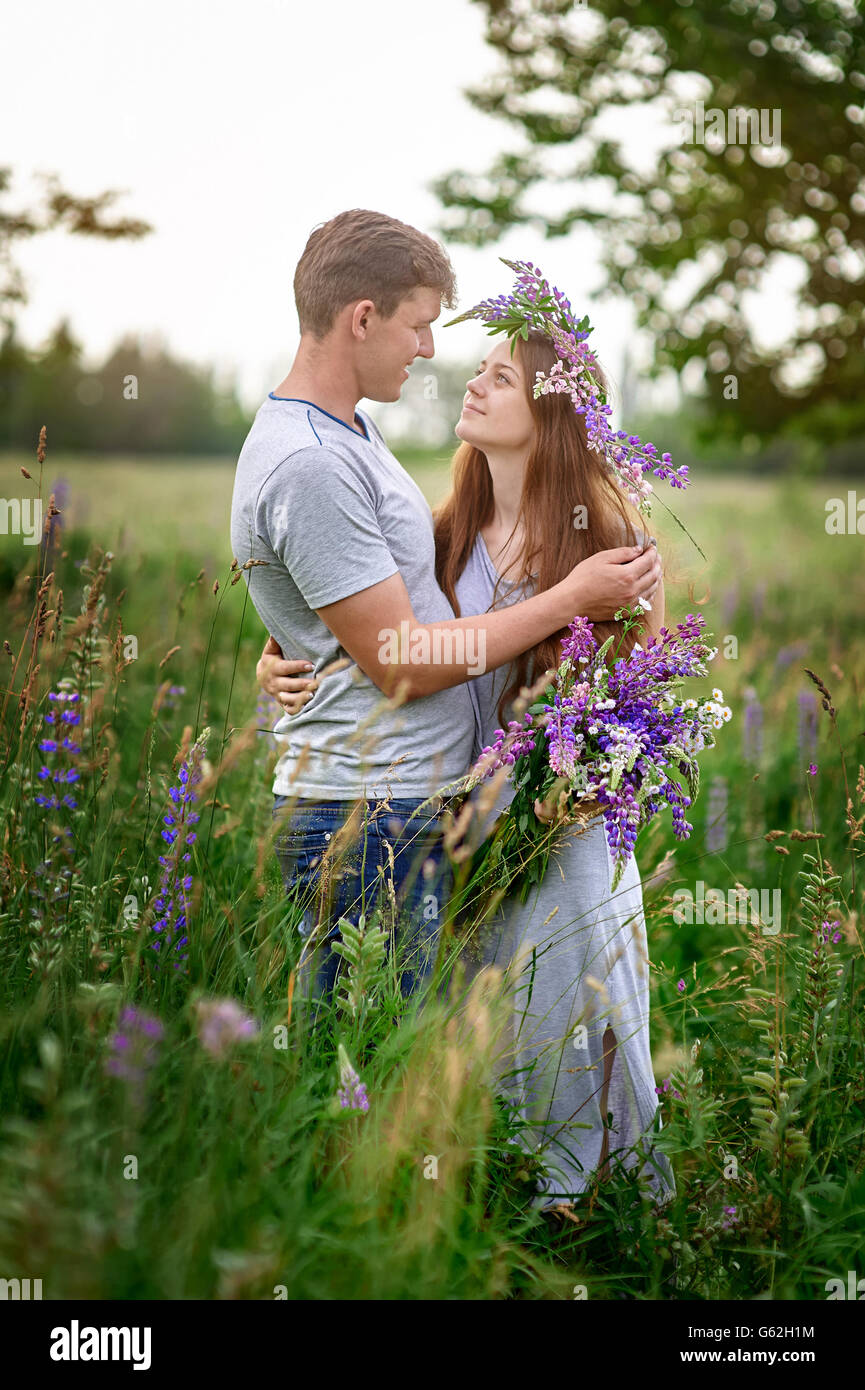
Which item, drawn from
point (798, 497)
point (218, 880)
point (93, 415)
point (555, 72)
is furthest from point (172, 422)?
point (218, 880)

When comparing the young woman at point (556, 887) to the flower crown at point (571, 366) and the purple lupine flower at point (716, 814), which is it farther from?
the purple lupine flower at point (716, 814)

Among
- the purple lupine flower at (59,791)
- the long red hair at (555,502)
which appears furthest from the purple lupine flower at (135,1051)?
the long red hair at (555,502)

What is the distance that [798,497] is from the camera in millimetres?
16203

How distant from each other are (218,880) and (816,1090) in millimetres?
1709

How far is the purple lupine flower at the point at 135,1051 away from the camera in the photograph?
1.59 metres

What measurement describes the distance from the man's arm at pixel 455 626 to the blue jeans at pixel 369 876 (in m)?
0.32

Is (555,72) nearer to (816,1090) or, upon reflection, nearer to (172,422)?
(816,1090)

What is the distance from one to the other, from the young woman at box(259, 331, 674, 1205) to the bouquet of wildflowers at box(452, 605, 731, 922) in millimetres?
100

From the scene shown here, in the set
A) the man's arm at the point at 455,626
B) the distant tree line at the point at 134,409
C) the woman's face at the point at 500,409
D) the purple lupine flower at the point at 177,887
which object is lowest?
the purple lupine flower at the point at 177,887

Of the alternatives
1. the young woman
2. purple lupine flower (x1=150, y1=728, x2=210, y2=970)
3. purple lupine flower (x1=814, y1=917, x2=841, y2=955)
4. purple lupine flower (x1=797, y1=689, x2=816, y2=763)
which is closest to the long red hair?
the young woman

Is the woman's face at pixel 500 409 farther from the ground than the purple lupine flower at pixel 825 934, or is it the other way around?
the woman's face at pixel 500 409

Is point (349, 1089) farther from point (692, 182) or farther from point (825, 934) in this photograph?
point (692, 182)
